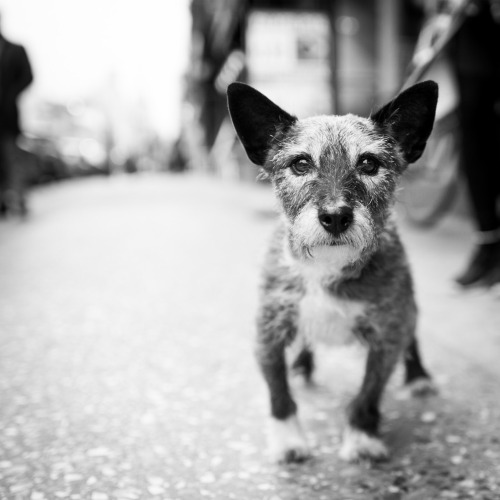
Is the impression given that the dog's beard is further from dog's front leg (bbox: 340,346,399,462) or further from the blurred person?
the blurred person

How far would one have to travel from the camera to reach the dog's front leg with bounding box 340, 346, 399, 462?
7.62 ft

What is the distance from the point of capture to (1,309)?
4488 mm

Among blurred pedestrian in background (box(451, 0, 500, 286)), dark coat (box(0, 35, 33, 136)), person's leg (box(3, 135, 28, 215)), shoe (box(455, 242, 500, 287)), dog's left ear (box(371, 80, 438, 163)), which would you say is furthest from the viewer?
person's leg (box(3, 135, 28, 215))

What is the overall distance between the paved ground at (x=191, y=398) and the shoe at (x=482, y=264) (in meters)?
0.11

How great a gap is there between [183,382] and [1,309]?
2.05 m

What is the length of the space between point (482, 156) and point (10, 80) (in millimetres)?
7614

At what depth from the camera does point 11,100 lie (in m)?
9.30

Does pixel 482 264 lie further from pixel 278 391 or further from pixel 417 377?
pixel 278 391

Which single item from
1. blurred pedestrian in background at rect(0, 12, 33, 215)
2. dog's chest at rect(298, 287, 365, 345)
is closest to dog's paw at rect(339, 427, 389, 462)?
dog's chest at rect(298, 287, 365, 345)

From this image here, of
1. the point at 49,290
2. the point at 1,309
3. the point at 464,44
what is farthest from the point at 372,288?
the point at 49,290

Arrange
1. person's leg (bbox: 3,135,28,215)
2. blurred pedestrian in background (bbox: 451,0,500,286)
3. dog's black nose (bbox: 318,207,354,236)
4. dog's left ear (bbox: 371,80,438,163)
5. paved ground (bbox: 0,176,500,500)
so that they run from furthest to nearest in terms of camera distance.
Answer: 1. person's leg (bbox: 3,135,28,215)
2. blurred pedestrian in background (bbox: 451,0,500,286)
3. dog's left ear (bbox: 371,80,438,163)
4. paved ground (bbox: 0,176,500,500)
5. dog's black nose (bbox: 318,207,354,236)

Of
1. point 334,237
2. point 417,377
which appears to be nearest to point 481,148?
point 417,377

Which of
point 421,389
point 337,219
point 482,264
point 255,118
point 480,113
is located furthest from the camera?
point 482,264

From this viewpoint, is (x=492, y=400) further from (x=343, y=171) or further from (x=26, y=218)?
(x=26, y=218)
